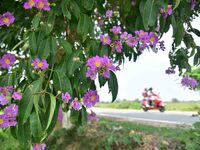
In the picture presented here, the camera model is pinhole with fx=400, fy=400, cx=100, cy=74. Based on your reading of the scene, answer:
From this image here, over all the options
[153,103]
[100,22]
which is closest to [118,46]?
[100,22]

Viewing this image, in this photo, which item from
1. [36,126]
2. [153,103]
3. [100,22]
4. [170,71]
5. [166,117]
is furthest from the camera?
[153,103]

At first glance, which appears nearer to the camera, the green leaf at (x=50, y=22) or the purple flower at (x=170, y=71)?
the green leaf at (x=50, y=22)

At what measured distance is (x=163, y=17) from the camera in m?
2.11

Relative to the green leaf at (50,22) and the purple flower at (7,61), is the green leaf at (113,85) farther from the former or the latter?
the purple flower at (7,61)

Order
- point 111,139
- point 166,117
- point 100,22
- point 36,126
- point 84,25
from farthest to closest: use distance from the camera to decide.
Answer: point 166,117 < point 111,139 < point 100,22 < point 84,25 < point 36,126

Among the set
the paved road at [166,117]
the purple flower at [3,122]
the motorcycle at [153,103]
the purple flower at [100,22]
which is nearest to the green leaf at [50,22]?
the purple flower at [3,122]

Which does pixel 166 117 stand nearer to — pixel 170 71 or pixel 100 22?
pixel 170 71

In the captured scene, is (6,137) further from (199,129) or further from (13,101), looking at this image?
(13,101)

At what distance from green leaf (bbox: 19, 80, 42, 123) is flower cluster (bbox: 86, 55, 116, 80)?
23 centimetres

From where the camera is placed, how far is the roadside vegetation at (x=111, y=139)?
14.0 feet

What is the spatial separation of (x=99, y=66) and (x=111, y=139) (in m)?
2.91

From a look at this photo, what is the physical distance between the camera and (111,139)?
4.50 metres

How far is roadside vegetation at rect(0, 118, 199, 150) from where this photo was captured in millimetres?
4262

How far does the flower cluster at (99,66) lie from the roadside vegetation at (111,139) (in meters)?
1.96
